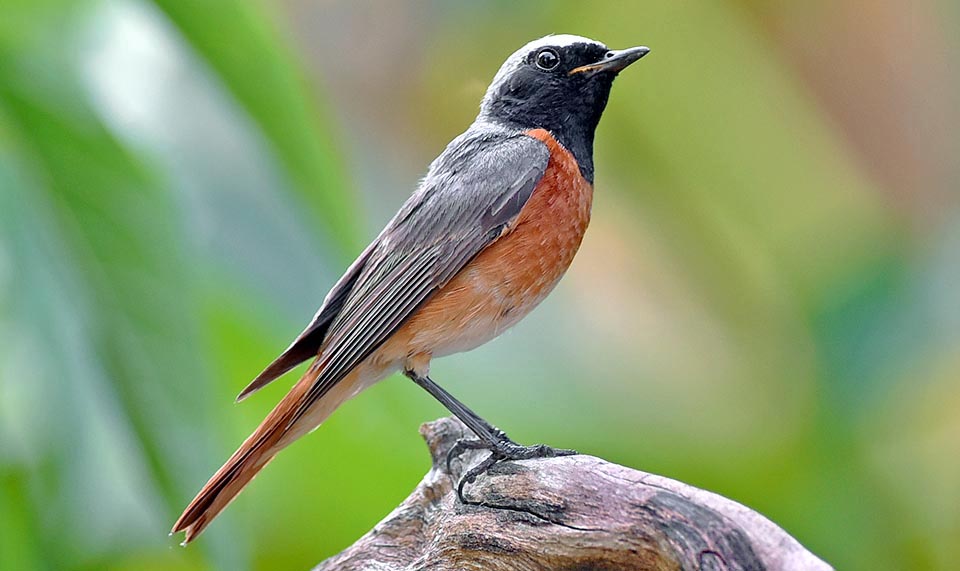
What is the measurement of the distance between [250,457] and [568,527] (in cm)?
80

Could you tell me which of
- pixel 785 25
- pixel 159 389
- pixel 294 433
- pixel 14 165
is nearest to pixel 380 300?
pixel 294 433

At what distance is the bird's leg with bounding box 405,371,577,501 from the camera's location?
8.04ft

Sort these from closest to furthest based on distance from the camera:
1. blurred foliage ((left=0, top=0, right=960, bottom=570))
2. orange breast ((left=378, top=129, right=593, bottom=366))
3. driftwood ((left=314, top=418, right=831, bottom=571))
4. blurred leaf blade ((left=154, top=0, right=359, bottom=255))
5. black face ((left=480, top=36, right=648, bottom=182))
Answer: driftwood ((left=314, top=418, right=831, bottom=571)) < blurred foliage ((left=0, top=0, right=960, bottom=570)) < blurred leaf blade ((left=154, top=0, right=359, bottom=255)) < orange breast ((left=378, top=129, right=593, bottom=366)) < black face ((left=480, top=36, right=648, bottom=182))

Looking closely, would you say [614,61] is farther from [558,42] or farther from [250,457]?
[250,457]

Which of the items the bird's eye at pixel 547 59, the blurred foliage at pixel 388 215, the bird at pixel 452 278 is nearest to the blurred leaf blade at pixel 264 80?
the blurred foliage at pixel 388 215

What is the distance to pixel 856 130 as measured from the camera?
16.0 ft

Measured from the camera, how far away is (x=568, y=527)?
2131mm

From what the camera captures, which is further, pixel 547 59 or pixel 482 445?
pixel 547 59

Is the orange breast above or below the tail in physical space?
above

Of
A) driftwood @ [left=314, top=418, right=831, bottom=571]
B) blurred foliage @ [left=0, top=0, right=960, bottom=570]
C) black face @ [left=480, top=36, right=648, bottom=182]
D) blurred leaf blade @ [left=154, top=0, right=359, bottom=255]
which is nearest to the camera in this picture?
driftwood @ [left=314, top=418, right=831, bottom=571]

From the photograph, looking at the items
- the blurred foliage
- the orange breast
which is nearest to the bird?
the orange breast

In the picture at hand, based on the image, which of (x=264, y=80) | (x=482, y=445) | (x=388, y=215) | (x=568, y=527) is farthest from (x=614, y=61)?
(x=388, y=215)

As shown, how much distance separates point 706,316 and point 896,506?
1.17m

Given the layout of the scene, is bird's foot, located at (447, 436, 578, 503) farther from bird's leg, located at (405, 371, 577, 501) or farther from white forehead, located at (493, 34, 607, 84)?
white forehead, located at (493, 34, 607, 84)
